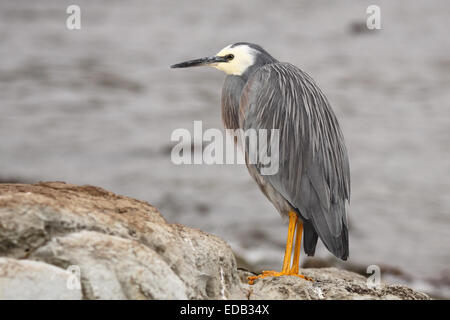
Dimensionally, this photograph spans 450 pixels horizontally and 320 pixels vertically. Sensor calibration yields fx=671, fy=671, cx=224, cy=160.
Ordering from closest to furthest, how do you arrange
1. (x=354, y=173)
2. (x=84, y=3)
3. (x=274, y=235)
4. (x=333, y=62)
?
(x=274, y=235) → (x=354, y=173) → (x=333, y=62) → (x=84, y=3)

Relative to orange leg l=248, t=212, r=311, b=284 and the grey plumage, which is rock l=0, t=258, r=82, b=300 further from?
the grey plumage

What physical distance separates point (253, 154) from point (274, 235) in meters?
7.03

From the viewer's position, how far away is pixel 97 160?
1680 cm

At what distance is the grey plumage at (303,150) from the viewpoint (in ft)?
20.1

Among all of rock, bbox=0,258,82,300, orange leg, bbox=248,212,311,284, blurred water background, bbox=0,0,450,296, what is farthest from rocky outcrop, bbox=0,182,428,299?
blurred water background, bbox=0,0,450,296

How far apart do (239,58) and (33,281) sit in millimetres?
3397

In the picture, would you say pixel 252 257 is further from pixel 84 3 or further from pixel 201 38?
pixel 84 3

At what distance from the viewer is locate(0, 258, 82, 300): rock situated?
414 centimetres

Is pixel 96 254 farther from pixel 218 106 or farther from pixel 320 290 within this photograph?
pixel 218 106

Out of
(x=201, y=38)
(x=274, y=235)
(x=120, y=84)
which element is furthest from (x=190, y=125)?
(x=201, y=38)

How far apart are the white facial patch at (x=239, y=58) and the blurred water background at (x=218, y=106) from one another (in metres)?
5.63

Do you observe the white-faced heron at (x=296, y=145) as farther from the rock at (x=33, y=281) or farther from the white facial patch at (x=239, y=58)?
the rock at (x=33, y=281)

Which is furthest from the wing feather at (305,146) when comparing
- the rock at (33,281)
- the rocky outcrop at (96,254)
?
the rock at (33,281)

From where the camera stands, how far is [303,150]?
6.25 metres
